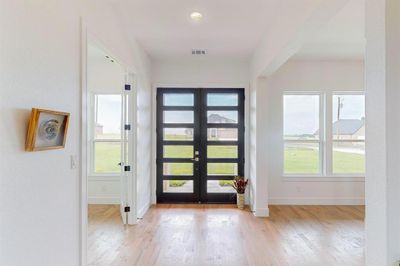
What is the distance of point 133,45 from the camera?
409 centimetres

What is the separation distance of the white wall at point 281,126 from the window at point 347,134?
0.23m

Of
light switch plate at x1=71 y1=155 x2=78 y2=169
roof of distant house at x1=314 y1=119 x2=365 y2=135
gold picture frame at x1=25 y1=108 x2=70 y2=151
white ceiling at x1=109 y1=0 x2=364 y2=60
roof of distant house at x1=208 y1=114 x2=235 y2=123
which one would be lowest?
light switch plate at x1=71 y1=155 x2=78 y2=169

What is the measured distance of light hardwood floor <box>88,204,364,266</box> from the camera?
3.02 meters

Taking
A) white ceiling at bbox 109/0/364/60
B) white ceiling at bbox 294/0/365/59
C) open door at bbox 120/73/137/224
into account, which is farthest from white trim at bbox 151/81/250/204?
white ceiling at bbox 294/0/365/59

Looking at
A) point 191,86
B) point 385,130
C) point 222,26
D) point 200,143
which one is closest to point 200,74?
point 191,86

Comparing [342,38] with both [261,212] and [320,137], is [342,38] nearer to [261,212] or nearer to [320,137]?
[320,137]

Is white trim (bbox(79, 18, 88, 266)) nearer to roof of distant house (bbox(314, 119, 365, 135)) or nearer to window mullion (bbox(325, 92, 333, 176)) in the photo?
window mullion (bbox(325, 92, 333, 176))

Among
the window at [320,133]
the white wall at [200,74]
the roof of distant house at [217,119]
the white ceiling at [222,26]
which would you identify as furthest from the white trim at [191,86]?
the window at [320,133]

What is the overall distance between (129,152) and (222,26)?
239 cm

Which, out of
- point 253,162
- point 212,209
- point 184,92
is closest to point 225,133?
point 253,162

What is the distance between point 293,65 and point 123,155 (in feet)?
12.7

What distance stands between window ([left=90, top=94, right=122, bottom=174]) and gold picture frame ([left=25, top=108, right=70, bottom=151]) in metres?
3.55

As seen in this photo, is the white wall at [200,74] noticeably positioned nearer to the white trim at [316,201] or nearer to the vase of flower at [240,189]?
the vase of flower at [240,189]

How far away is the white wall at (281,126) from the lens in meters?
5.39
